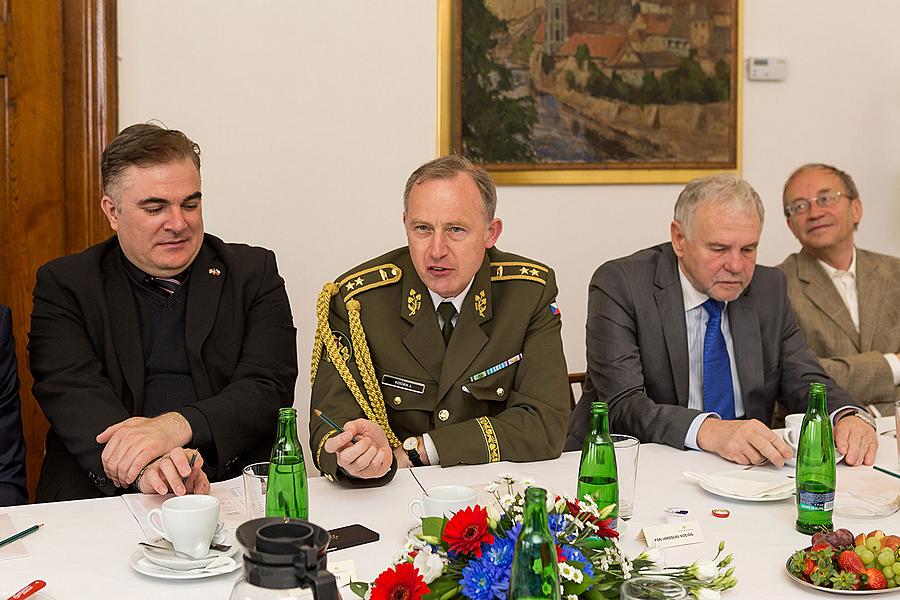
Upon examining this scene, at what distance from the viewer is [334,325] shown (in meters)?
2.62

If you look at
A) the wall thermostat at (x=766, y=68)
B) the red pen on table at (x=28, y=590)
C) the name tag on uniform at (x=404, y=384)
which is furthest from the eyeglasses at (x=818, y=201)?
the red pen on table at (x=28, y=590)

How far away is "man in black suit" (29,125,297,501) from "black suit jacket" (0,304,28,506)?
0.28ft

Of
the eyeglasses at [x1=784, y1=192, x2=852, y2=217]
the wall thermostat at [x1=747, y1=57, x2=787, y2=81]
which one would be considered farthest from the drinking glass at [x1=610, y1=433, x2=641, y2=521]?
the wall thermostat at [x1=747, y1=57, x2=787, y2=81]

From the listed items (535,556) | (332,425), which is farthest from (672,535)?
(332,425)

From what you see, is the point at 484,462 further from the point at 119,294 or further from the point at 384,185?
the point at 384,185

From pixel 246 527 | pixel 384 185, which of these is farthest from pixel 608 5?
pixel 246 527

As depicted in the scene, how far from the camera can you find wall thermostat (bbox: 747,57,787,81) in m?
4.43

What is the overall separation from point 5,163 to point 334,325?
4.78 ft

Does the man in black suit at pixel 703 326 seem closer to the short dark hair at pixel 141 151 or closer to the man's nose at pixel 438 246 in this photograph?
the man's nose at pixel 438 246

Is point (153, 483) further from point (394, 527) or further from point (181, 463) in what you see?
point (394, 527)

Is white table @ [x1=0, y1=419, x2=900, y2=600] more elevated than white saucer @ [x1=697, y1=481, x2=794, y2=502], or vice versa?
white saucer @ [x1=697, y1=481, x2=794, y2=502]

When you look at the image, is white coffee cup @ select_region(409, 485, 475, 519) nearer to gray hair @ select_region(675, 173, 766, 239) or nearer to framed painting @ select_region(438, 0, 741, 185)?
gray hair @ select_region(675, 173, 766, 239)

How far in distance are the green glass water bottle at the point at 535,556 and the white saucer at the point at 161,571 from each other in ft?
1.87

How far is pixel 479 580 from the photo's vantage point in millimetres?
1327
